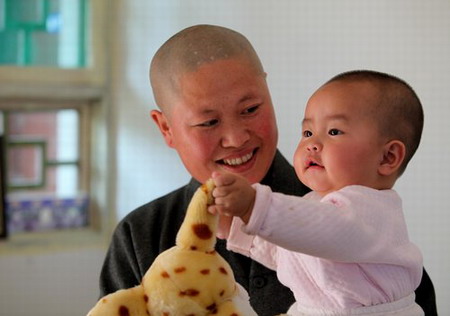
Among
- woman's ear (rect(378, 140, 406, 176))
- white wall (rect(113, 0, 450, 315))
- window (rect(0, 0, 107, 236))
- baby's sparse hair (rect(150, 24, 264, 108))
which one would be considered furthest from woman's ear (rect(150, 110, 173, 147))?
window (rect(0, 0, 107, 236))

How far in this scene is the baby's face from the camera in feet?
2.60

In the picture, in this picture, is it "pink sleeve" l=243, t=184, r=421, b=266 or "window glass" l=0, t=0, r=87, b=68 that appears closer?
"pink sleeve" l=243, t=184, r=421, b=266

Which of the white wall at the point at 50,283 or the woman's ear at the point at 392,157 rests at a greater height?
the woman's ear at the point at 392,157

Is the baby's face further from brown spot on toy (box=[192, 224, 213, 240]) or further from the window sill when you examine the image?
the window sill

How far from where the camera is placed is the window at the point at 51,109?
90.4 inches

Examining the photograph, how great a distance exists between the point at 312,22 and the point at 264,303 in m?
1.19

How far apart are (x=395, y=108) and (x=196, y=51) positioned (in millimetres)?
382

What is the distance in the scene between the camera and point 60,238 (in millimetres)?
2350

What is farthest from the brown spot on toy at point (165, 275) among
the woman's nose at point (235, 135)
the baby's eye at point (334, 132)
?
the woman's nose at point (235, 135)

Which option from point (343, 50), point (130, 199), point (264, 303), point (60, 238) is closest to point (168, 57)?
point (264, 303)

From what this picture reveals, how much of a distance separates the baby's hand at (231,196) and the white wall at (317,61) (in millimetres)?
1458

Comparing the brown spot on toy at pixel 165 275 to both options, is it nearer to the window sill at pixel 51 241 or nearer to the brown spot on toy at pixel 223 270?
the brown spot on toy at pixel 223 270

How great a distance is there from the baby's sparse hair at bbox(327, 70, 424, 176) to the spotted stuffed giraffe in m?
0.26

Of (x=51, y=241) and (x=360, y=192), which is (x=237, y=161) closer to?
(x=360, y=192)
